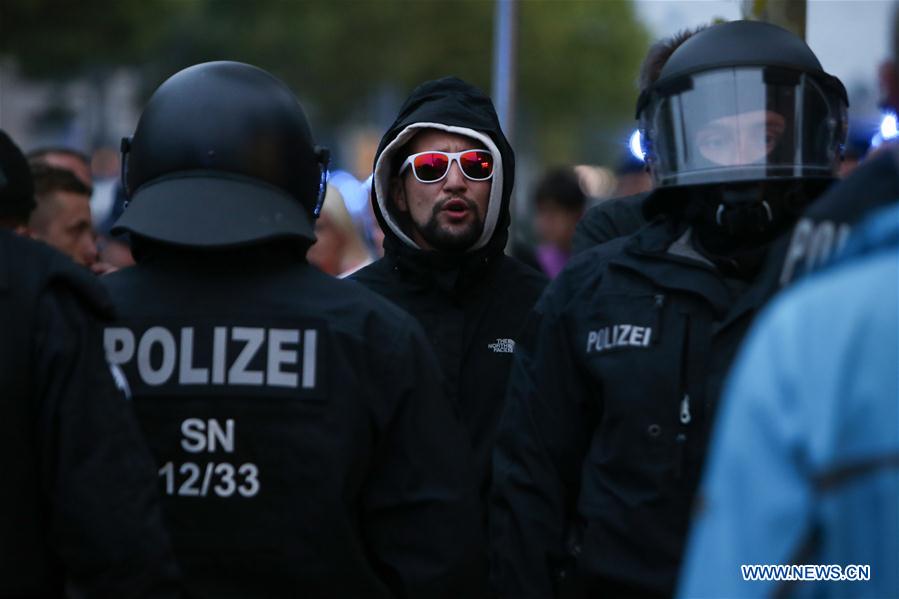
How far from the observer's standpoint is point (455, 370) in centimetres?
453

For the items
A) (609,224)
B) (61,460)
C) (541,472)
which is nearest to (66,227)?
(609,224)

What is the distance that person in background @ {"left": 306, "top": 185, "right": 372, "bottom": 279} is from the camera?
668 centimetres

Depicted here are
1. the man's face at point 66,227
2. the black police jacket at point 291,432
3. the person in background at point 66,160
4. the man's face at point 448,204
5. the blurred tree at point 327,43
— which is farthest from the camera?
the blurred tree at point 327,43

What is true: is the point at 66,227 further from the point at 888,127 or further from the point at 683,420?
the point at 683,420

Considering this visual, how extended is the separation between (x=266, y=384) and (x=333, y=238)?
3.68 metres

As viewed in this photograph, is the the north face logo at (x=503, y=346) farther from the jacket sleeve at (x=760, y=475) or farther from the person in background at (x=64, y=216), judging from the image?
the jacket sleeve at (x=760, y=475)

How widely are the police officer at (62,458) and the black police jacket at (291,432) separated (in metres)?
0.36

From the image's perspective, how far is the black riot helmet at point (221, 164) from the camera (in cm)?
320

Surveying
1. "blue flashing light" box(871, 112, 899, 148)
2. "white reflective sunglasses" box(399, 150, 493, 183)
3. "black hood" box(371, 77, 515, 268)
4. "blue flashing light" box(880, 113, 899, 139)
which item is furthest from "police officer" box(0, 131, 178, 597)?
"blue flashing light" box(880, 113, 899, 139)

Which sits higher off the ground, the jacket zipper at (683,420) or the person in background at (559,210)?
the person in background at (559,210)

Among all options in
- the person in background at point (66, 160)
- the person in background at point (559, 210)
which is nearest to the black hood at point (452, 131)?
the person in background at point (66, 160)

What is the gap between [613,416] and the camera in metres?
3.46

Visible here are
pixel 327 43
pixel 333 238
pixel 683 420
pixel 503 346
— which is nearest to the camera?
pixel 683 420

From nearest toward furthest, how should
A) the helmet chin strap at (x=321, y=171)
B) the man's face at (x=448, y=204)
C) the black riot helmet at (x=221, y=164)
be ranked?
the black riot helmet at (x=221, y=164) < the helmet chin strap at (x=321, y=171) < the man's face at (x=448, y=204)
